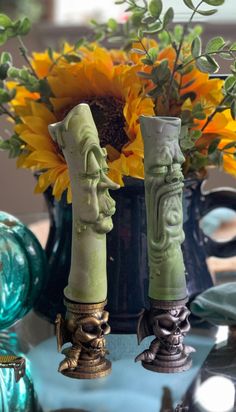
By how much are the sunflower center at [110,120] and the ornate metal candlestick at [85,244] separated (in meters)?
0.10

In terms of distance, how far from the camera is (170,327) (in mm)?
575

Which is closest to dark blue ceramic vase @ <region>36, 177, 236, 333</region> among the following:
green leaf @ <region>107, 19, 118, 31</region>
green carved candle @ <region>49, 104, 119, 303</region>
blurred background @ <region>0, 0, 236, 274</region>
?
green carved candle @ <region>49, 104, 119, 303</region>

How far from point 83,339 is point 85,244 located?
0.08m

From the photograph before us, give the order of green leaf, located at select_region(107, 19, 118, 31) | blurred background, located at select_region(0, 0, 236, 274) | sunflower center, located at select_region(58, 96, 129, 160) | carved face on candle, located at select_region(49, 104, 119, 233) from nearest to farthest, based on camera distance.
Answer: carved face on candle, located at select_region(49, 104, 119, 233) → sunflower center, located at select_region(58, 96, 129, 160) → green leaf, located at select_region(107, 19, 118, 31) → blurred background, located at select_region(0, 0, 236, 274)

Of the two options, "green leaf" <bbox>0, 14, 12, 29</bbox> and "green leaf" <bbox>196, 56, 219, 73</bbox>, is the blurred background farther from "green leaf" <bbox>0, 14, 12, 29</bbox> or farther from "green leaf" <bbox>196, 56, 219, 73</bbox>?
"green leaf" <bbox>196, 56, 219, 73</bbox>

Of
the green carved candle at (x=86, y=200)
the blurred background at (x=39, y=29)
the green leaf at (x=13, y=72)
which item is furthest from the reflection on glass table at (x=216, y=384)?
the blurred background at (x=39, y=29)

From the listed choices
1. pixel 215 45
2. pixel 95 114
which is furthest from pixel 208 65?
pixel 95 114

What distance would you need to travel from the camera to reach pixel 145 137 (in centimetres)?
56

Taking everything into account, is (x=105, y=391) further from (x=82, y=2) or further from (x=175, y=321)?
(x=82, y=2)

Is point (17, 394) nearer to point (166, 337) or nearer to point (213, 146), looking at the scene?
point (166, 337)

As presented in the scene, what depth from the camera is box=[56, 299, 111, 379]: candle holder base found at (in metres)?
0.56

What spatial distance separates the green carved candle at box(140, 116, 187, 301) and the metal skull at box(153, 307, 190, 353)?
13mm

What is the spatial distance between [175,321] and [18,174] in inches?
75.6

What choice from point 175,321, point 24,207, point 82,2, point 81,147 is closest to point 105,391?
point 175,321
